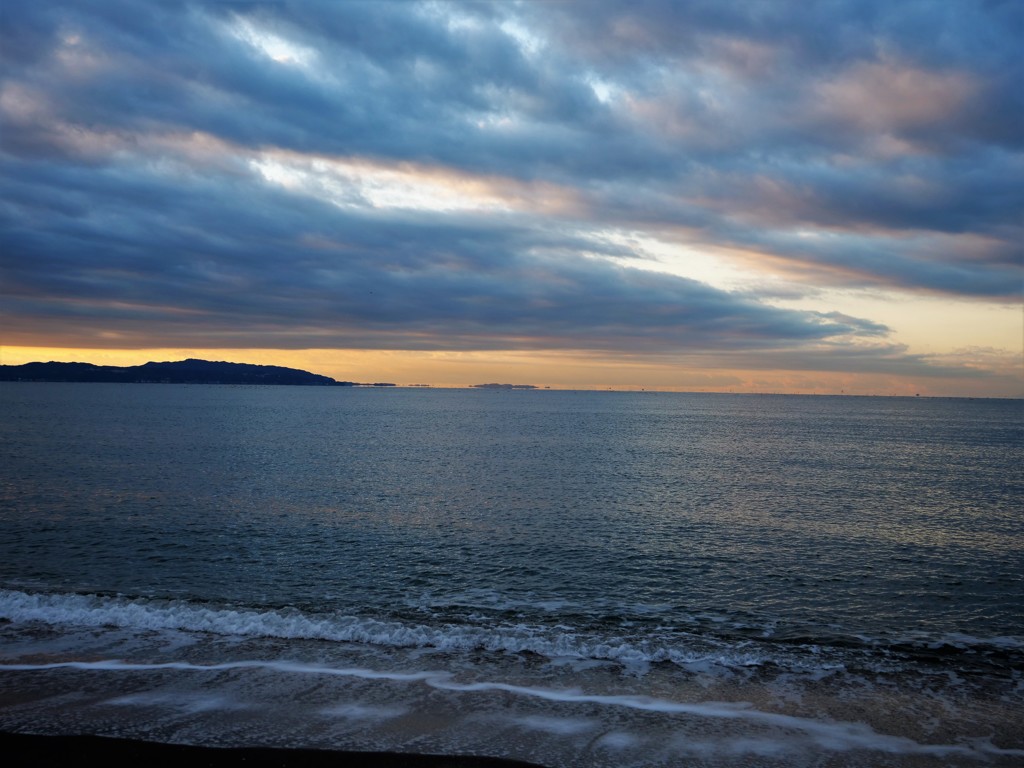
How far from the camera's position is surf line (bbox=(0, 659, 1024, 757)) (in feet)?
36.7

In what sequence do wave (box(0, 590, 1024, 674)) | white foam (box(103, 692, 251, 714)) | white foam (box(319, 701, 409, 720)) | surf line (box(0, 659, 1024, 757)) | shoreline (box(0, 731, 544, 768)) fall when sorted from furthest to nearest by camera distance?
wave (box(0, 590, 1024, 674))
white foam (box(103, 692, 251, 714))
white foam (box(319, 701, 409, 720))
surf line (box(0, 659, 1024, 757))
shoreline (box(0, 731, 544, 768))

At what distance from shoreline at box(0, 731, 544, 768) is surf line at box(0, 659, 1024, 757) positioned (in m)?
3.04

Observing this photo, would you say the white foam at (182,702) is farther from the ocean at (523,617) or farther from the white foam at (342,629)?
the white foam at (342,629)

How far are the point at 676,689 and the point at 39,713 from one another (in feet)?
38.1

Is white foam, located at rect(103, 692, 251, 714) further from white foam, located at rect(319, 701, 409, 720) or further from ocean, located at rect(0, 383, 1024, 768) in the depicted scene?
white foam, located at rect(319, 701, 409, 720)

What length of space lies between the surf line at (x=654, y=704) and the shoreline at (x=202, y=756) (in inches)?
120

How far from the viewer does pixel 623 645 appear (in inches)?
651

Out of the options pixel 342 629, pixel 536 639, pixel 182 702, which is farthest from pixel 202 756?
pixel 536 639

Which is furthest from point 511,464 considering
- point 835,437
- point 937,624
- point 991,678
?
point 835,437

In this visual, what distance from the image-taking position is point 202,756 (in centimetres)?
1022

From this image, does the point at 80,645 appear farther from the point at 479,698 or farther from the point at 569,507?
the point at 569,507

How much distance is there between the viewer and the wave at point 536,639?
15922 millimetres

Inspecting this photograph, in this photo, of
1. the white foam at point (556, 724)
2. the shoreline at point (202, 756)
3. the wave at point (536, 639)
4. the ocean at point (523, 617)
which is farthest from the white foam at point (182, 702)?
the white foam at point (556, 724)

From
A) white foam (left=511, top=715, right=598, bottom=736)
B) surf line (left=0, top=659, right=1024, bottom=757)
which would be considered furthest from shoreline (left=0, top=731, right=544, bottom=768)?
surf line (left=0, top=659, right=1024, bottom=757)
